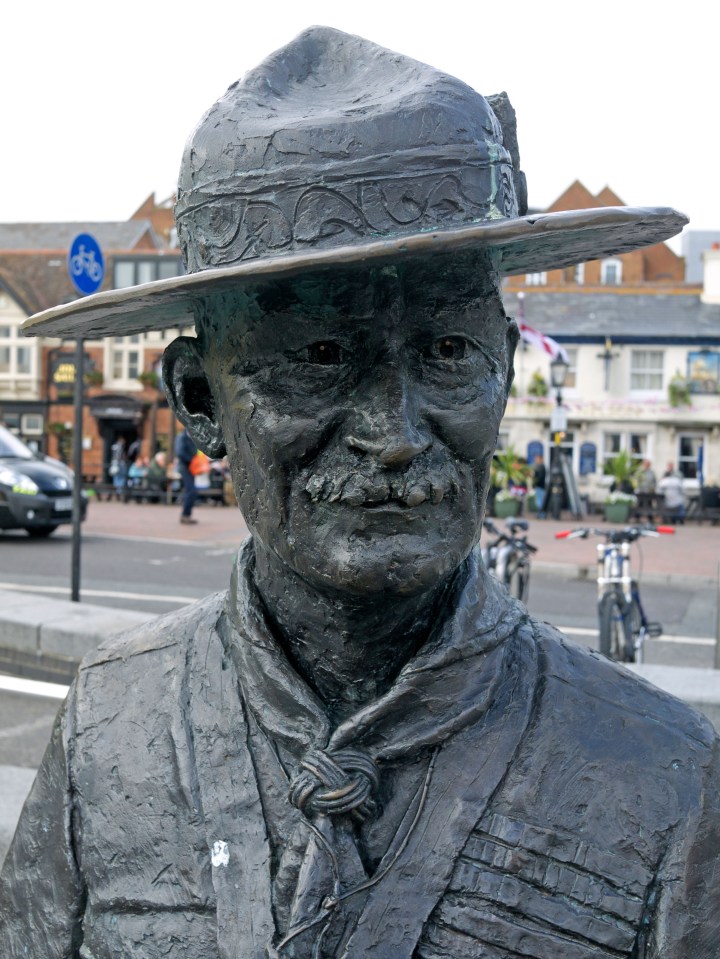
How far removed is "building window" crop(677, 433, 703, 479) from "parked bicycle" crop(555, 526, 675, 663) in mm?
27341

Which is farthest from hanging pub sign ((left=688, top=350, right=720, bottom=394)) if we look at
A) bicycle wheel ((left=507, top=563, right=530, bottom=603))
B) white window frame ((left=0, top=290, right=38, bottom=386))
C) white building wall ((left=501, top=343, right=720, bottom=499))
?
bicycle wheel ((left=507, top=563, right=530, bottom=603))

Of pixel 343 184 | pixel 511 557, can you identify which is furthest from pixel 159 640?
pixel 511 557

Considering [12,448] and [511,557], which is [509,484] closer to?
[12,448]

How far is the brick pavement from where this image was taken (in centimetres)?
1397

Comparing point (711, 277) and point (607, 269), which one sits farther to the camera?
→ point (607, 269)

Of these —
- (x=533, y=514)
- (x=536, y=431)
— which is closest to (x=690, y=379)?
(x=536, y=431)

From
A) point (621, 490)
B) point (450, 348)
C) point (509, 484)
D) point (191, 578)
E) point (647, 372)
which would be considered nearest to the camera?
point (450, 348)

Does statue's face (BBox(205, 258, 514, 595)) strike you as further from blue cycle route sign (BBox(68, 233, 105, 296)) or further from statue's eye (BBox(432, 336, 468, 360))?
blue cycle route sign (BBox(68, 233, 105, 296))

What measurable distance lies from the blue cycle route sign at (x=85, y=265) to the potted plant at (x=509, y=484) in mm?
17331

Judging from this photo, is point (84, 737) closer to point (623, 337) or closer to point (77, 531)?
point (77, 531)

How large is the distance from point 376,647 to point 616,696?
1.19 ft

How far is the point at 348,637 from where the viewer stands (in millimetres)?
1457

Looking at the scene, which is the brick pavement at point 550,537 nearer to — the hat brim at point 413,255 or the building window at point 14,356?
the hat brim at point 413,255

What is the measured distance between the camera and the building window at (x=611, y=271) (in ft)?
149
